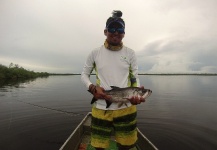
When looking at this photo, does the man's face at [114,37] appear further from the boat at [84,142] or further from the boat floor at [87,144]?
the boat floor at [87,144]

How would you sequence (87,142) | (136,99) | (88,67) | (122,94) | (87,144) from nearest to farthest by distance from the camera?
(136,99), (122,94), (88,67), (87,144), (87,142)

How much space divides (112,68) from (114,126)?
56.3 inches

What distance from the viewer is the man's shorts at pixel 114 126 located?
4.97m

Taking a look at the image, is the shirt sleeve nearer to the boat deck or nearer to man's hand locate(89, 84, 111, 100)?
man's hand locate(89, 84, 111, 100)

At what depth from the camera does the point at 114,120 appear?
5.01 meters

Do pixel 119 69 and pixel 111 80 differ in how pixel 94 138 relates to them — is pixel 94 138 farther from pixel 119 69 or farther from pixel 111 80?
pixel 119 69

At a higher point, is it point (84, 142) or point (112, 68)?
point (112, 68)

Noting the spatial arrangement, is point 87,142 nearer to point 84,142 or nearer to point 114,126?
point 84,142

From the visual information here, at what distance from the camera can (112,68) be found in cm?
505

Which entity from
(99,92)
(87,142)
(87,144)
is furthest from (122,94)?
(87,142)

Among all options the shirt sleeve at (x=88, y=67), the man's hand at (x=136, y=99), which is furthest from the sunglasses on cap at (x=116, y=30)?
the man's hand at (x=136, y=99)

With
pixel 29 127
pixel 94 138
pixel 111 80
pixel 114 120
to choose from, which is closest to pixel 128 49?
pixel 111 80

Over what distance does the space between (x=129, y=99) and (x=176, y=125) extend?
12.9 m

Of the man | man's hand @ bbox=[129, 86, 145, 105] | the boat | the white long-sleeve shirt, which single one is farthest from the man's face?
the boat
